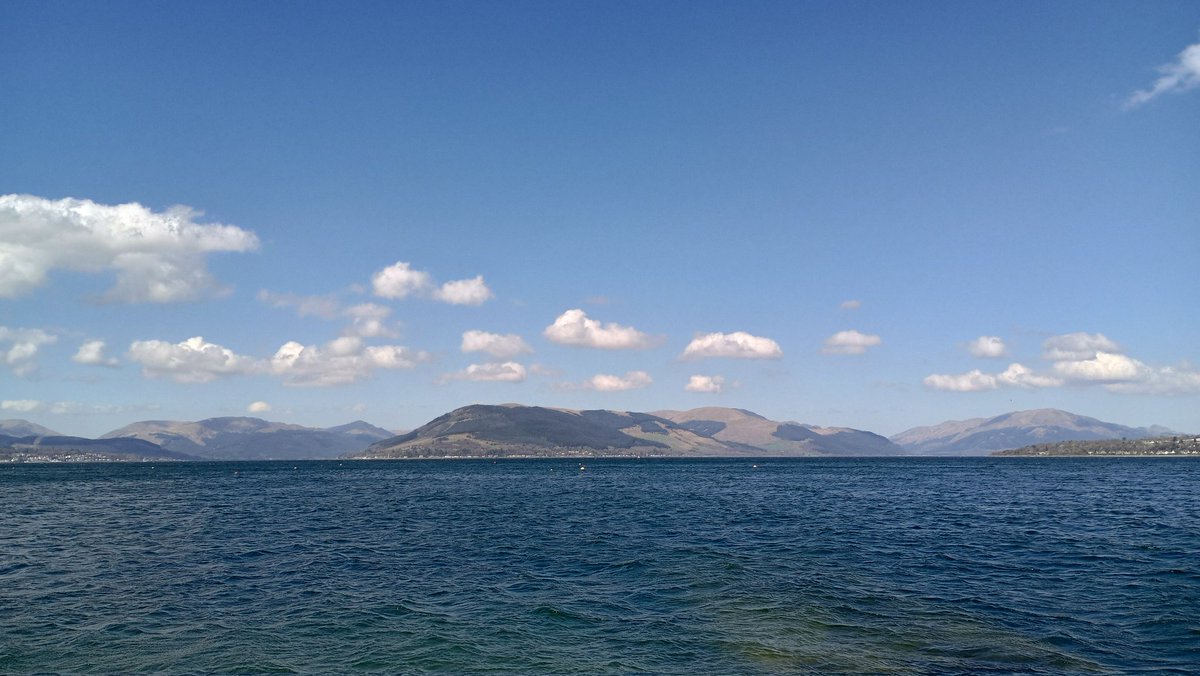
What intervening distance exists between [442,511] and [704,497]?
42508mm

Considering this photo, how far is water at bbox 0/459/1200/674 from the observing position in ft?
85.7

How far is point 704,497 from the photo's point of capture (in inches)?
4355

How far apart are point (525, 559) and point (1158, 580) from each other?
36753mm

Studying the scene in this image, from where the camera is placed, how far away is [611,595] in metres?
36.4

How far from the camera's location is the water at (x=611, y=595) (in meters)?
26.1

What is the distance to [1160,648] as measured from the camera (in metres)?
26.5

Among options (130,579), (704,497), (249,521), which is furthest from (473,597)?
(704,497)

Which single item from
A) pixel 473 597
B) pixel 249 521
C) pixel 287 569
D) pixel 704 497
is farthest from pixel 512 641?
pixel 704 497

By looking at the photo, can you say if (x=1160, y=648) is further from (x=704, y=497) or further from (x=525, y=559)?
(x=704, y=497)

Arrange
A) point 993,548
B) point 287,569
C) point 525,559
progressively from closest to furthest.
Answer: point 287,569 → point 525,559 → point 993,548

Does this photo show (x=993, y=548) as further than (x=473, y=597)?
Yes

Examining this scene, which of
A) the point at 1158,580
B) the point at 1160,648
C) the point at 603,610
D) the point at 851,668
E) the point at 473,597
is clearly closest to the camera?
the point at 851,668

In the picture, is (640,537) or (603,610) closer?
(603,610)

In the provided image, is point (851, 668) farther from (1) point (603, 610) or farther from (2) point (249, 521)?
(2) point (249, 521)
